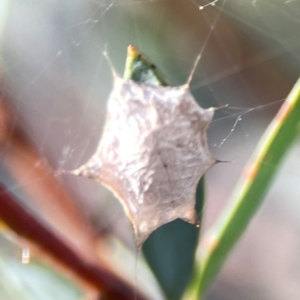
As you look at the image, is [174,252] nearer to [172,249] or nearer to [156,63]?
[172,249]

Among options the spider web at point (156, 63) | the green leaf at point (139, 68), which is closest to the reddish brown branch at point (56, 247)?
the spider web at point (156, 63)

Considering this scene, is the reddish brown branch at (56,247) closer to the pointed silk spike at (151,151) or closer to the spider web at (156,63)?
the spider web at (156,63)

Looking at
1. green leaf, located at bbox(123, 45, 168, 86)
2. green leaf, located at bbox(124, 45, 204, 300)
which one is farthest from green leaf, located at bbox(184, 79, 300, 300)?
green leaf, located at bbox(123, 45, 168, 86)

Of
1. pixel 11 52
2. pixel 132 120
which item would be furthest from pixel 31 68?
pixel 132 120

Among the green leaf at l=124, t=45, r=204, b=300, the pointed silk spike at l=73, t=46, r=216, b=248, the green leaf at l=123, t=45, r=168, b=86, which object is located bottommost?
the green leaf at l=124, t=45, r=204, b=300

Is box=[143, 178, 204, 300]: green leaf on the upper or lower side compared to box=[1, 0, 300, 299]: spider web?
lower

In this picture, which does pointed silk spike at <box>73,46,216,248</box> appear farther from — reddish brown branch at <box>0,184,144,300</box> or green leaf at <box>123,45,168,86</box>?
reddish brown branch at <box>0,184,144,300</box>
